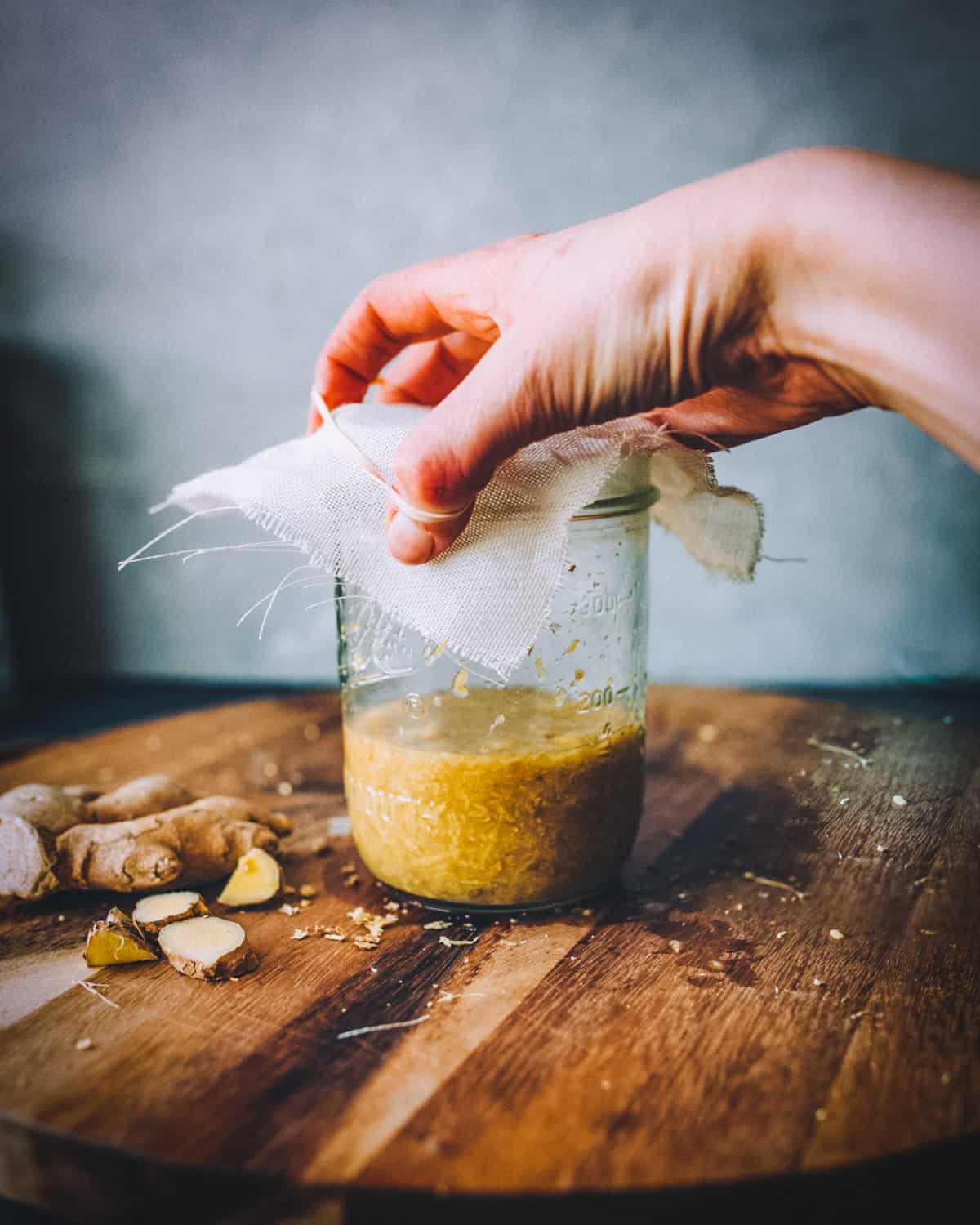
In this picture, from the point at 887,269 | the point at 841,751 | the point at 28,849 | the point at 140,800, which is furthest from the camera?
the point at 841,751

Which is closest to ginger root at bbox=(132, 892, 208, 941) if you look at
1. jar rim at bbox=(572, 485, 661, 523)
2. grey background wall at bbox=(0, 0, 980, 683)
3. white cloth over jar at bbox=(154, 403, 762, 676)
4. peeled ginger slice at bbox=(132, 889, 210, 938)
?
peeled ginger slice at bbox=(132, 889, 210, 938)

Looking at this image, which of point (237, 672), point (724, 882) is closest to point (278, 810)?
point (724, 882)

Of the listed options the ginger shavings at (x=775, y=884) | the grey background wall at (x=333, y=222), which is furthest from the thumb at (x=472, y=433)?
the grey background wall at (x=333, y=222)

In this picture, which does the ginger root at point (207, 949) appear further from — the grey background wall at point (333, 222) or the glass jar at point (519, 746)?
the grey background wall at point (333, 222)

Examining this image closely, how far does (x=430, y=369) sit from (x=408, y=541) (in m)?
0.35

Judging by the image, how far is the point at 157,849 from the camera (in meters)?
0.86

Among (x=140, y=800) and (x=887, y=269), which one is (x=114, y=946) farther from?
(x=887, y=269)

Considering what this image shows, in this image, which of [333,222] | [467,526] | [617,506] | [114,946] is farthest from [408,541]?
[333,222]

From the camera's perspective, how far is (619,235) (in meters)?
0.68

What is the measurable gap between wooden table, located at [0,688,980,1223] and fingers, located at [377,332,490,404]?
46 cm

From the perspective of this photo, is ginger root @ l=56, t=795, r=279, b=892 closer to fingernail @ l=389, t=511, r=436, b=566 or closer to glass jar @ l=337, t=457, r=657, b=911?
glass jar @ l=337, t=457, r=657, b=911

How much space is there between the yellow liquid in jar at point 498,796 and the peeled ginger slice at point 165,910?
147 mm

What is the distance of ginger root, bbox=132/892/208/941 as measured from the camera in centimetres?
80

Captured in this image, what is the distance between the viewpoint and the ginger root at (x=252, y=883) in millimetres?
862
